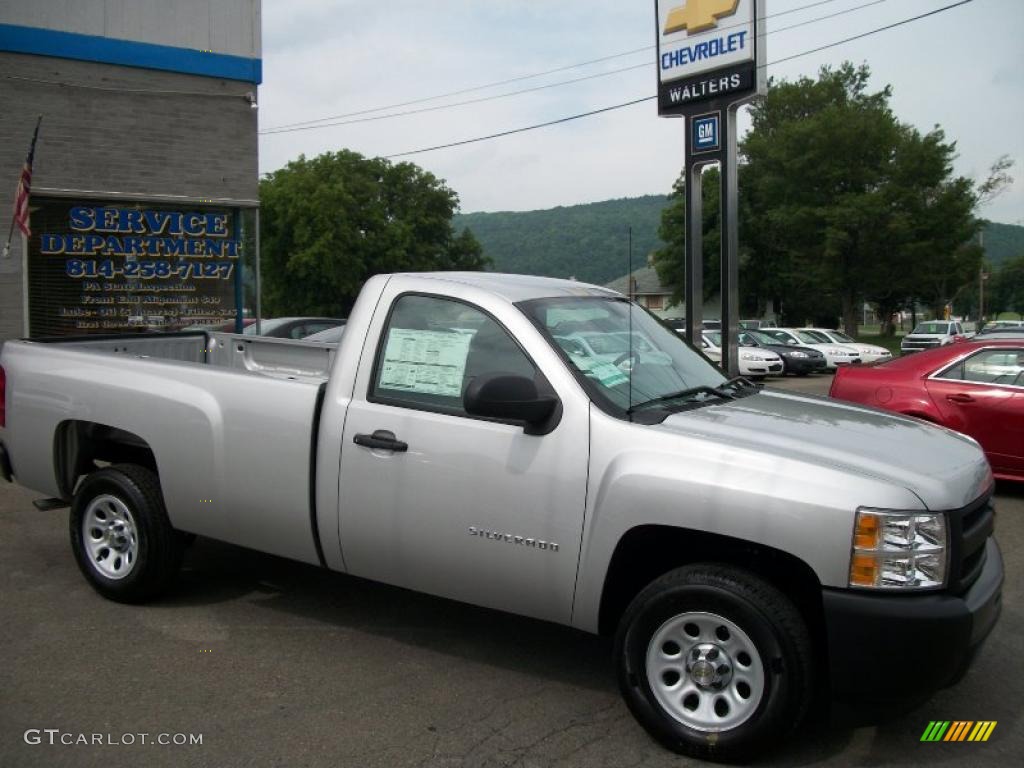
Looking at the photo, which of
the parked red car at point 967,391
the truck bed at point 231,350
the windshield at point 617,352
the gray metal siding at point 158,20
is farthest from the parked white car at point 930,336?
the windshield at point 617,352

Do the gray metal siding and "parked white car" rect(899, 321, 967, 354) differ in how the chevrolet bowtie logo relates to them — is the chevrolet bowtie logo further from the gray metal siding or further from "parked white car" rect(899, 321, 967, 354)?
"parked white car" rect(899, 321, 967, 354)

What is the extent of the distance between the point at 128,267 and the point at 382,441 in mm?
10925

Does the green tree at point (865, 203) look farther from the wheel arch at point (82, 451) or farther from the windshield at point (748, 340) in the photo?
the wheel arch at point (82, 451)

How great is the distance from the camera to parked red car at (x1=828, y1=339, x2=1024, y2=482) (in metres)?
7.97

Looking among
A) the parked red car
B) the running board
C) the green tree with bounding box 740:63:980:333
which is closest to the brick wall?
the running board

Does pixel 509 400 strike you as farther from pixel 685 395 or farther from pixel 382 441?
pixel 685 395

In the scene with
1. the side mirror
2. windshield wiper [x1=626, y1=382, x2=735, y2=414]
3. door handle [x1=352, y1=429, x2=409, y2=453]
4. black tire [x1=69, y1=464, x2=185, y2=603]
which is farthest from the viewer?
black tire [x1=69, y1=464, x2=185, y2=603]

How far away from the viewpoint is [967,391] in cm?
820

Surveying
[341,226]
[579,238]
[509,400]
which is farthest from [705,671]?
[341,226]

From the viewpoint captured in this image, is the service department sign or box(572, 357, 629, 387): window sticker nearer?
box(572, 357, 629, 387): window sticker

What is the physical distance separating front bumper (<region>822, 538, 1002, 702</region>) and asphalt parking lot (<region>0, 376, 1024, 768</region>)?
7 cm

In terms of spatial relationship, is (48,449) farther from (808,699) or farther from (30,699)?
(808,699)

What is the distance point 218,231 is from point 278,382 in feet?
34.8

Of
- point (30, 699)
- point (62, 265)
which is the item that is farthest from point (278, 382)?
point (62, 265)
